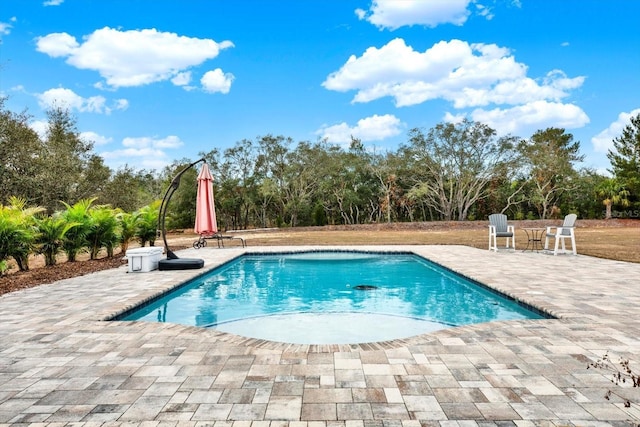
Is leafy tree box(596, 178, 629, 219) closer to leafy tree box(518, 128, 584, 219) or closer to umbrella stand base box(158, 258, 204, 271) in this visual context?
leafy tree box(518, 128, 584, 219)

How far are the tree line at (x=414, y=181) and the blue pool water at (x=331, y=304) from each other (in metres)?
21.0

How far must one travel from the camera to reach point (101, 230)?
10.2 metres

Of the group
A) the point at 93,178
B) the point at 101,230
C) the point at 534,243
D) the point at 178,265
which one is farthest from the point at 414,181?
the point at 178,265

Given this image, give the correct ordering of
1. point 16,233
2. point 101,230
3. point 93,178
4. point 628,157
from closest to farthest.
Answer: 1. point 16,233
2. point 101,230
3. point 93,178
4. point 628,157

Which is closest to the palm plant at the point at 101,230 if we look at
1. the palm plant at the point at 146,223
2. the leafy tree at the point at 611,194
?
the palm plant at the point at 146,223

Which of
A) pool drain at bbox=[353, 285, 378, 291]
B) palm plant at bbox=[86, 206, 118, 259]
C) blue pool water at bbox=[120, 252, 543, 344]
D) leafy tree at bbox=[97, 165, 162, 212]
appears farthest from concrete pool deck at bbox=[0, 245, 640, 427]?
leafy tree at bbox=[97, 165, 162, 212]

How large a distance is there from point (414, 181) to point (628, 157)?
1823 centimetres

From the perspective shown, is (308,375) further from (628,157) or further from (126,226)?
(628,157)

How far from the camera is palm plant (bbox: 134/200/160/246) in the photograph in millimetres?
12156

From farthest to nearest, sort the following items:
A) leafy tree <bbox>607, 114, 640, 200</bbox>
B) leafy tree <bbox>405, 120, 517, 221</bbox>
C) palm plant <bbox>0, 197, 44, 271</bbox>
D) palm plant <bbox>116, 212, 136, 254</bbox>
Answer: leafy tree <bbox>607, 114, 640, 200</bbox> → leafy tree <bbox>405, 120, 517, 221</bbox> → palm plant <bbox>116, 212, 136, 254</bbox> → palm plant <bbox>0, 197, 44, 271</bbox>

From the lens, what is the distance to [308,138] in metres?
32.2

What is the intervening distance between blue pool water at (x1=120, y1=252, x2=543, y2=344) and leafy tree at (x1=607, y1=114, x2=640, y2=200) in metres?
30.1

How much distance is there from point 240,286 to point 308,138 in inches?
988

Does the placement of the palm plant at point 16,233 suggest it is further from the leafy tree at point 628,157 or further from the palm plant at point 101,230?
the leafy tree at point 628,157
